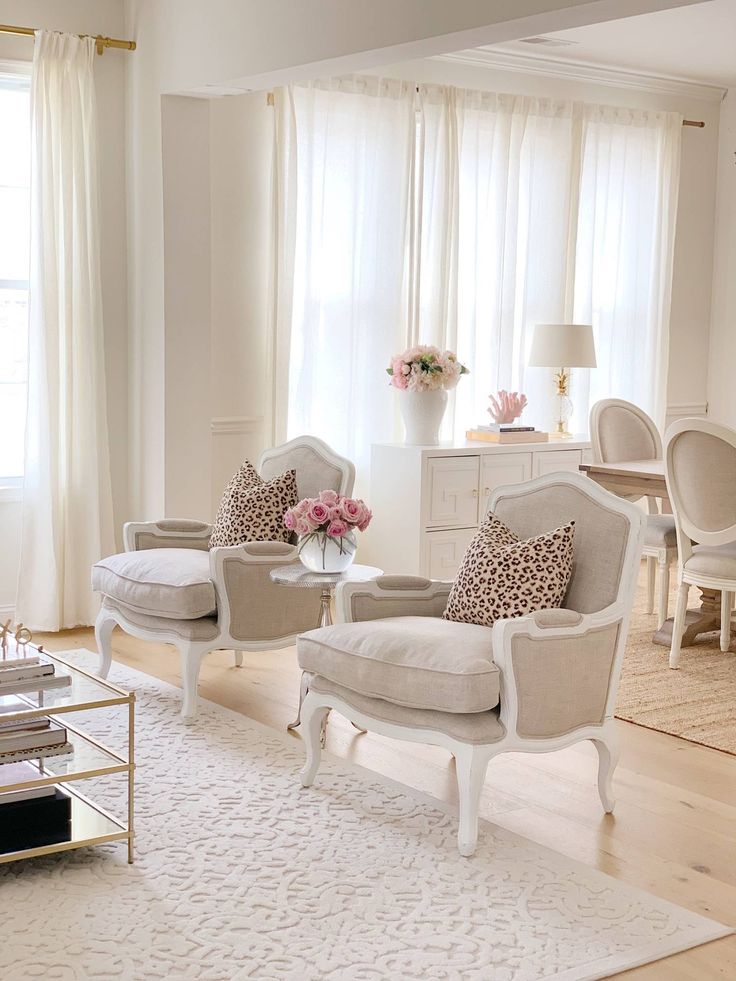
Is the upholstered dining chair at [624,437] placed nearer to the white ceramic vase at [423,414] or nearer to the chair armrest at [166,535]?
the white ceramic vase at [423,414]

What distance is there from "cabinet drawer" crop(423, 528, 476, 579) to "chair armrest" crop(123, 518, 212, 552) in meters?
1.35

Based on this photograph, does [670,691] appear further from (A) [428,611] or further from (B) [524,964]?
(B) [524,964]

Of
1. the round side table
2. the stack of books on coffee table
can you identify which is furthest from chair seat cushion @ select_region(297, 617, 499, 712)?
the stack of books on coffee table

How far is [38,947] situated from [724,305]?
633 centimetres

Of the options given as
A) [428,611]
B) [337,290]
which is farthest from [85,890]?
[337,290]

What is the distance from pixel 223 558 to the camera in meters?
4.31

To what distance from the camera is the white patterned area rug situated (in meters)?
2.66

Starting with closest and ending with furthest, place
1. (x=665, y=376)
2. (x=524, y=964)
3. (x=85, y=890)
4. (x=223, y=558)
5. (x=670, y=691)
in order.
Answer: (x=524, y=964), (x=85, y=890), (x=223, y=558), (x=670, y=691), (x=665, y=376)

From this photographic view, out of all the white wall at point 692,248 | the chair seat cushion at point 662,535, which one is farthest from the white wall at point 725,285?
the chair seat cushion at point 662,535

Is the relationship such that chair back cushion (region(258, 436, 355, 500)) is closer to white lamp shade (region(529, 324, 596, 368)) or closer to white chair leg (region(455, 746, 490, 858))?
white chair leg (region(455, 746, 490, 858))

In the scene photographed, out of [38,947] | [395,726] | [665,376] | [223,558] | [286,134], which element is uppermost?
[286,134]

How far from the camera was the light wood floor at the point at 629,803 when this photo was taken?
3.05 metres

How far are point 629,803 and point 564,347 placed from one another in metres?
3.38

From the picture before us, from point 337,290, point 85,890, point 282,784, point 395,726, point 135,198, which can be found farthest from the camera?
point 337,290
